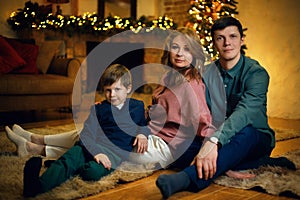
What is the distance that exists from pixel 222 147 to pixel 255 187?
24 centimetres

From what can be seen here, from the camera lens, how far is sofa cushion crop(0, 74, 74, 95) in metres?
3.38

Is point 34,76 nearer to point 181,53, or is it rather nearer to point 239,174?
point 181,53

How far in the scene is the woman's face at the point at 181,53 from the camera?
6.49ft

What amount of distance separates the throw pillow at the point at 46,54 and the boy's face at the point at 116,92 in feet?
7.76

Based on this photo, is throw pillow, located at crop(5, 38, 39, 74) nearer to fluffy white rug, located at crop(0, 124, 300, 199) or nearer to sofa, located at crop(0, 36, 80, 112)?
sofa, located at crop(0, 36, 80, 112)

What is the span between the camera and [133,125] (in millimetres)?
1940

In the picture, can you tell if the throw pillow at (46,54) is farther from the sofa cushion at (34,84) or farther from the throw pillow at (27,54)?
the sofa cushion at (34,84)

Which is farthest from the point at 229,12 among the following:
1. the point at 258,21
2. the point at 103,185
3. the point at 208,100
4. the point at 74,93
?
the point at 103,185

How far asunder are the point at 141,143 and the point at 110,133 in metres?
0.16

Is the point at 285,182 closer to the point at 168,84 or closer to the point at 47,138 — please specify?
the point at 168,84

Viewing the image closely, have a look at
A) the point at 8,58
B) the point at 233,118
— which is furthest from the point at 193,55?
the point at 8,58

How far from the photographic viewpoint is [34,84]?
3529 millimetres

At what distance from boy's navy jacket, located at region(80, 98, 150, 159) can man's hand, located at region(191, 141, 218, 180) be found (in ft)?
1.45

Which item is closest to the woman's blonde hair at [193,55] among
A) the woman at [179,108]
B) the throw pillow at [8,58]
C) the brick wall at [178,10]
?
the woman at [179,108]
